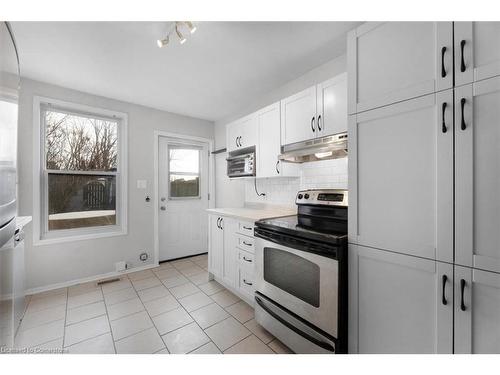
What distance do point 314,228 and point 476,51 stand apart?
1.21 metres

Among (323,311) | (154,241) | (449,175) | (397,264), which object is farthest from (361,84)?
(154,241)

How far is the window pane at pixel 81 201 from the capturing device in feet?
8.58

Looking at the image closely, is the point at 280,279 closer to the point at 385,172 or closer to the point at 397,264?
the point at 397,264

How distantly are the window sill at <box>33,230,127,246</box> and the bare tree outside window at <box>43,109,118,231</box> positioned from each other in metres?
0.13

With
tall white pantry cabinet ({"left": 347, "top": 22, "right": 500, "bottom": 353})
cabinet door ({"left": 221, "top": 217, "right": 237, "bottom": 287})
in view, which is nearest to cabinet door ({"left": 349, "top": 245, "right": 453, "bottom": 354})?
tall white pantry cabinet ({"left": 347, "top": 22, "right": 500, "bottom": 353})

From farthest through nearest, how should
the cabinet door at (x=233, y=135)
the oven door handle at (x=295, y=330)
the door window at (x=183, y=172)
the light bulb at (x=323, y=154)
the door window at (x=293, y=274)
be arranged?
1. the door window at (x=183, y=172)
2. the cabinet door at (x=233, y=135)
3. the light bulb at (x=323, y=154)
4. the door window at (x=293, y=274)
5. the oven door handle at (x=295, y=330)

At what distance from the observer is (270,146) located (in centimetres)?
235

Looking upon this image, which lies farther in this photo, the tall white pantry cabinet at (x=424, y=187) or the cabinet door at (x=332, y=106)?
the cabinet door at (x=332, y=106)

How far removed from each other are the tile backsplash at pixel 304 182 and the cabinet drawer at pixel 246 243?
770 mm

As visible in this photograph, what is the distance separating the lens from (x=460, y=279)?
0.96 m

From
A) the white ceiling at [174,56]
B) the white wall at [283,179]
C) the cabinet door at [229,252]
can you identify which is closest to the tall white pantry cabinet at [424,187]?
the white ceiling at [174,56]

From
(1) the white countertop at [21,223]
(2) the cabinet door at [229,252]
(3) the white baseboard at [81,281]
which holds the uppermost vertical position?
(1) the white countertop at [21,223]

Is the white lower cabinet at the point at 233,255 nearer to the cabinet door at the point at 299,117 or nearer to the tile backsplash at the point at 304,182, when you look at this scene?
the tile backsplash at the point at 304,182
